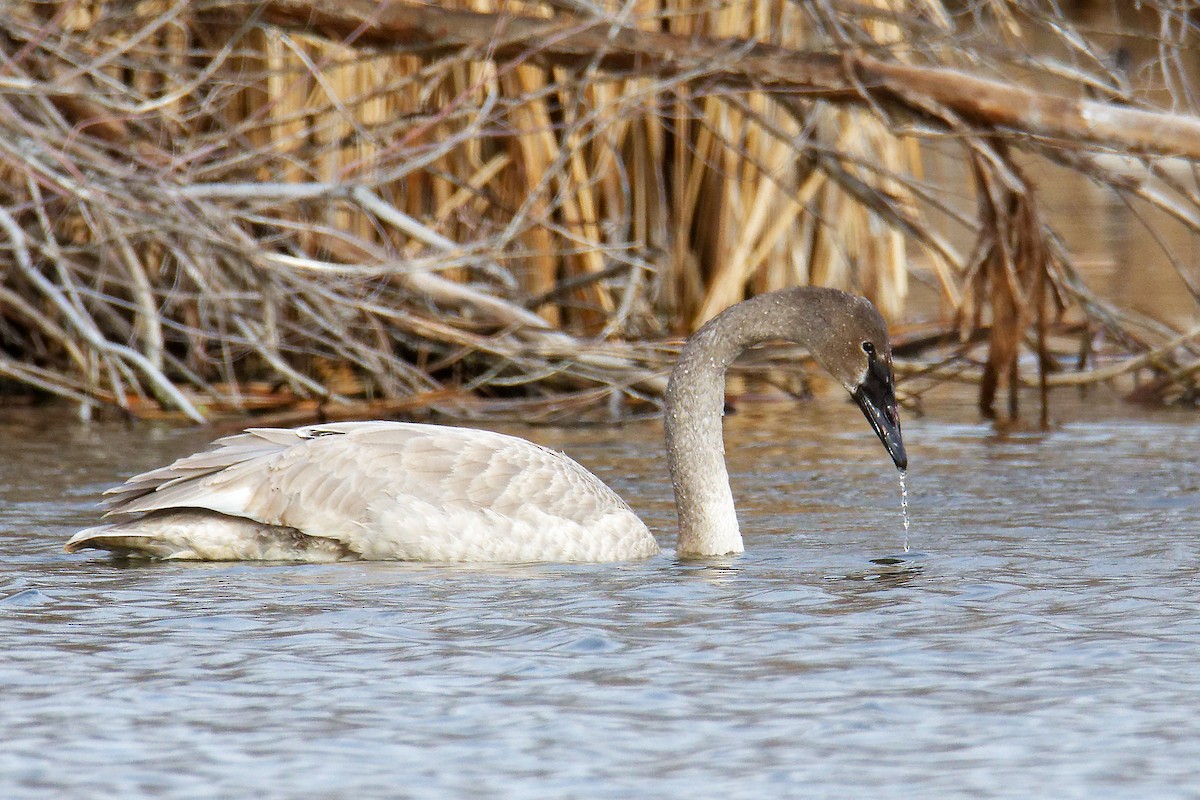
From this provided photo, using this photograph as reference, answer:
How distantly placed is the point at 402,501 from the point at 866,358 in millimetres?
1543

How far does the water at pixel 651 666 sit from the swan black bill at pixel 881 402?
0.39 meters

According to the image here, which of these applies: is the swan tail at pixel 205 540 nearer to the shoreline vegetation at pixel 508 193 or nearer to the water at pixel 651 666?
the water at pixel 651 666

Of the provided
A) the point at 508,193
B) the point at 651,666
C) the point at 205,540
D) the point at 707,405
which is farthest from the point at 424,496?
the point at 508,193

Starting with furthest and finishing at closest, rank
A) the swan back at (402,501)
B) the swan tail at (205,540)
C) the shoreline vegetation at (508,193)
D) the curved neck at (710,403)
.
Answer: the shoreline vegetation at (508,193)
the curved neck at (710,403)
the swan back at (402,501)
the swan tail at (205,540)

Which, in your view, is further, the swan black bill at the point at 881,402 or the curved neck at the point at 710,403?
the curved neck at the point at 710,403

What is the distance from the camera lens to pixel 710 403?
6523 mm

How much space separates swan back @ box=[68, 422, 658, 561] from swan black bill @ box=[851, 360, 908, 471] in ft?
2.69

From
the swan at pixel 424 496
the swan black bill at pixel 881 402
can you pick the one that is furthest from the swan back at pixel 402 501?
the swan black bill at pixel 881 402

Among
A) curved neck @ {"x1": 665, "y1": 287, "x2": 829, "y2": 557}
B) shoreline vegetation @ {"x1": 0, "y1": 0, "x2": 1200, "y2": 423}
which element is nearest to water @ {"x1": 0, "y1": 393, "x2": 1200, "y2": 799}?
curved neck @ {"x1": 665, "y1": 287, "x2": 829, "y2": 557}

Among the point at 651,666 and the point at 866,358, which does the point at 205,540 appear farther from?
the point at 866,358

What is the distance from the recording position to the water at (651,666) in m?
3.72

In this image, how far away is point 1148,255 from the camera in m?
16.0

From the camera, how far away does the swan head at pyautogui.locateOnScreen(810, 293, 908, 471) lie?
243 inches

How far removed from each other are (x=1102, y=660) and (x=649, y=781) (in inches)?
55.6
